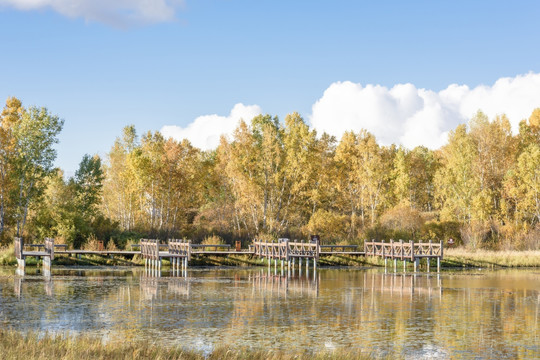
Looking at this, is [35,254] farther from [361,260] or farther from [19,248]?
[361,260]

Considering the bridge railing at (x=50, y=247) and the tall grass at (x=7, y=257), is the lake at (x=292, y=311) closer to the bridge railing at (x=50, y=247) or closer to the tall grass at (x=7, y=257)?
the bridge railing at (x=50, y=247)

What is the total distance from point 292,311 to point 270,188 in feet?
144

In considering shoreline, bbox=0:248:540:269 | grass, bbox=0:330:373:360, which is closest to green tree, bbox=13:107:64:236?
shoreline, bbox=0:248:540:269

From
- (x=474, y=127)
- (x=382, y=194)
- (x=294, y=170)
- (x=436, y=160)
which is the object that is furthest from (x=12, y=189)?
(x=436, y=160)

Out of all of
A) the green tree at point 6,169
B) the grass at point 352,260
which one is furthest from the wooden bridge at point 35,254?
the green tree at point 6,169

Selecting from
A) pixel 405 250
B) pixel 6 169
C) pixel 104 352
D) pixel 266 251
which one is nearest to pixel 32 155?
pixel 6 169

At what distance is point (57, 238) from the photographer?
51.9m

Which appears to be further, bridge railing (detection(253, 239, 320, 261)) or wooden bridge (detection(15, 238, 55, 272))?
bridge railing (detection(253, 239, 320, 261))

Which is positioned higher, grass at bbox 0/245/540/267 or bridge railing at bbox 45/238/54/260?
bridge railing at bbox 45/238/54/260

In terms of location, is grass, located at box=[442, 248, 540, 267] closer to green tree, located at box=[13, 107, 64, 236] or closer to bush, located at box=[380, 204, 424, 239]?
bush, located at box=[380, 204, 424, 239]

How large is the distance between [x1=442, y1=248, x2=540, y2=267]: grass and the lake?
442 inches

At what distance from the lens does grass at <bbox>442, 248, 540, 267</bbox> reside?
2052 inches

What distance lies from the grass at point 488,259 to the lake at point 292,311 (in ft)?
36.8

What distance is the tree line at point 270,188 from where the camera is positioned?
56.7 m
